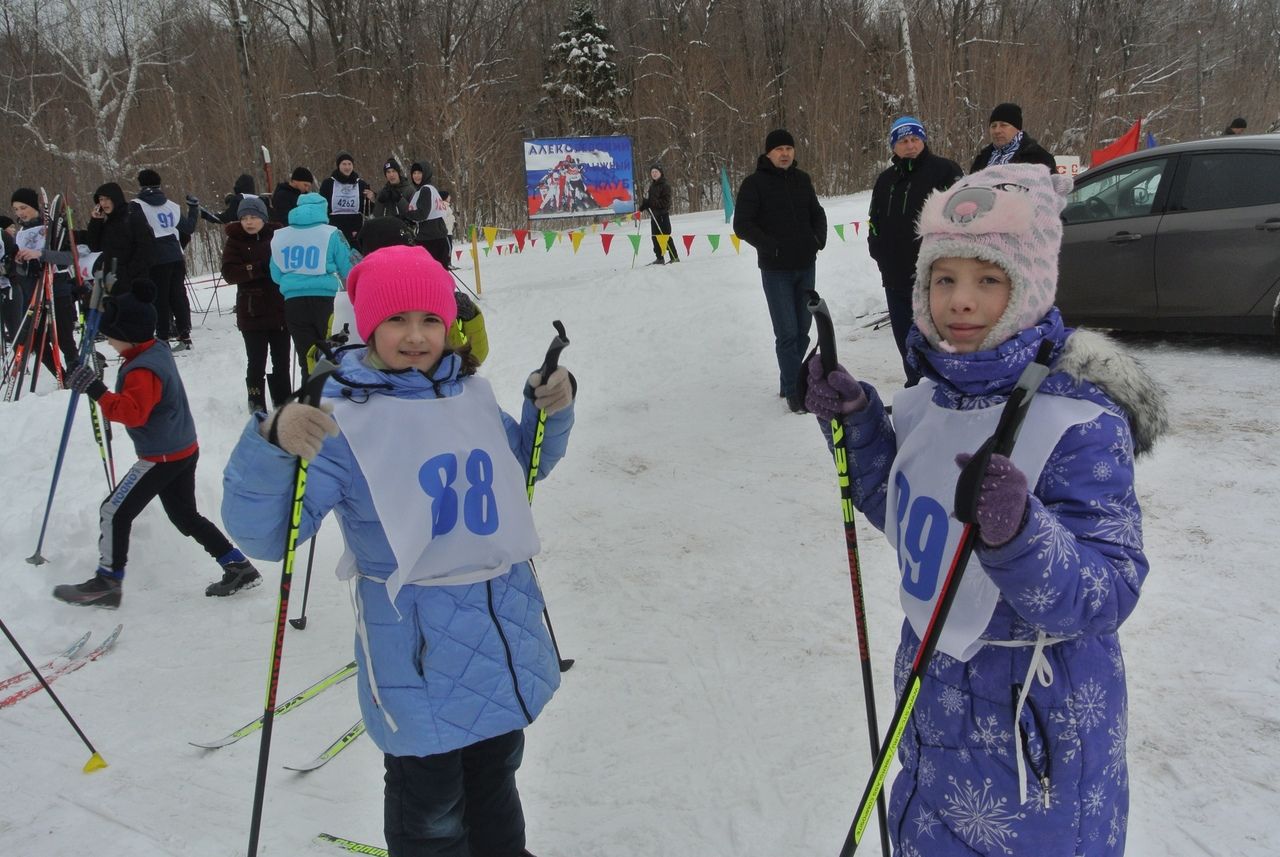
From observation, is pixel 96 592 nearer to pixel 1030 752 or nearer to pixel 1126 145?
pixel 1030 752

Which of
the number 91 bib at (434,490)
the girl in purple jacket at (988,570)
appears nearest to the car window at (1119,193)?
the girl in purple jacket at (988,570)

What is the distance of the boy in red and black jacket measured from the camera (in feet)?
15.0

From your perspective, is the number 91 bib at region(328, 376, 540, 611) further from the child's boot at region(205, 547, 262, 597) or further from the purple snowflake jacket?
the child's boot at region(205, 547, 262, 597)

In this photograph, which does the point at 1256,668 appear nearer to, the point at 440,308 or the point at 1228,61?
the point at 440,308

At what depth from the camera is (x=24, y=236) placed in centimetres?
1030

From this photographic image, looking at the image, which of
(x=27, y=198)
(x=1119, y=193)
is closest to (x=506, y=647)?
(x=1119, y=193)

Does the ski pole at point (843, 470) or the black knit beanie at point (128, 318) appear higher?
the black knit beanie at point (128, 318)

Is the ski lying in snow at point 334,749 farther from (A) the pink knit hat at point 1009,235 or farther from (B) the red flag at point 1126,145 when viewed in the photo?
(B) the red flag at point 1126,145

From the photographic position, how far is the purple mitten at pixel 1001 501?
4.53 ft

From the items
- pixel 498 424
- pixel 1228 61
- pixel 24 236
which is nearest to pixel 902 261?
pixel 498 424

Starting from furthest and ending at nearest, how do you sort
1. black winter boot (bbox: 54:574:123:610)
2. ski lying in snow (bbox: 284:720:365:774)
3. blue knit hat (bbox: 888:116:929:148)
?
blue knit hat (bbox: 888:116:929:148) < black winter boot (bbox: 54:574:123:610) < ski lying in snow (bbox: 284:720:365:774)

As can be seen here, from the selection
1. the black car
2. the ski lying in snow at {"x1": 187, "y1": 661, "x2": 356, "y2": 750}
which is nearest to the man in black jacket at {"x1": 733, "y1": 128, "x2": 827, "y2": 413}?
the black car

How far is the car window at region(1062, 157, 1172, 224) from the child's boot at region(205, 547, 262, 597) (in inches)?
270

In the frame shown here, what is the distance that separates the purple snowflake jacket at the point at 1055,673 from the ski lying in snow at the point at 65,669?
4.05 meters
